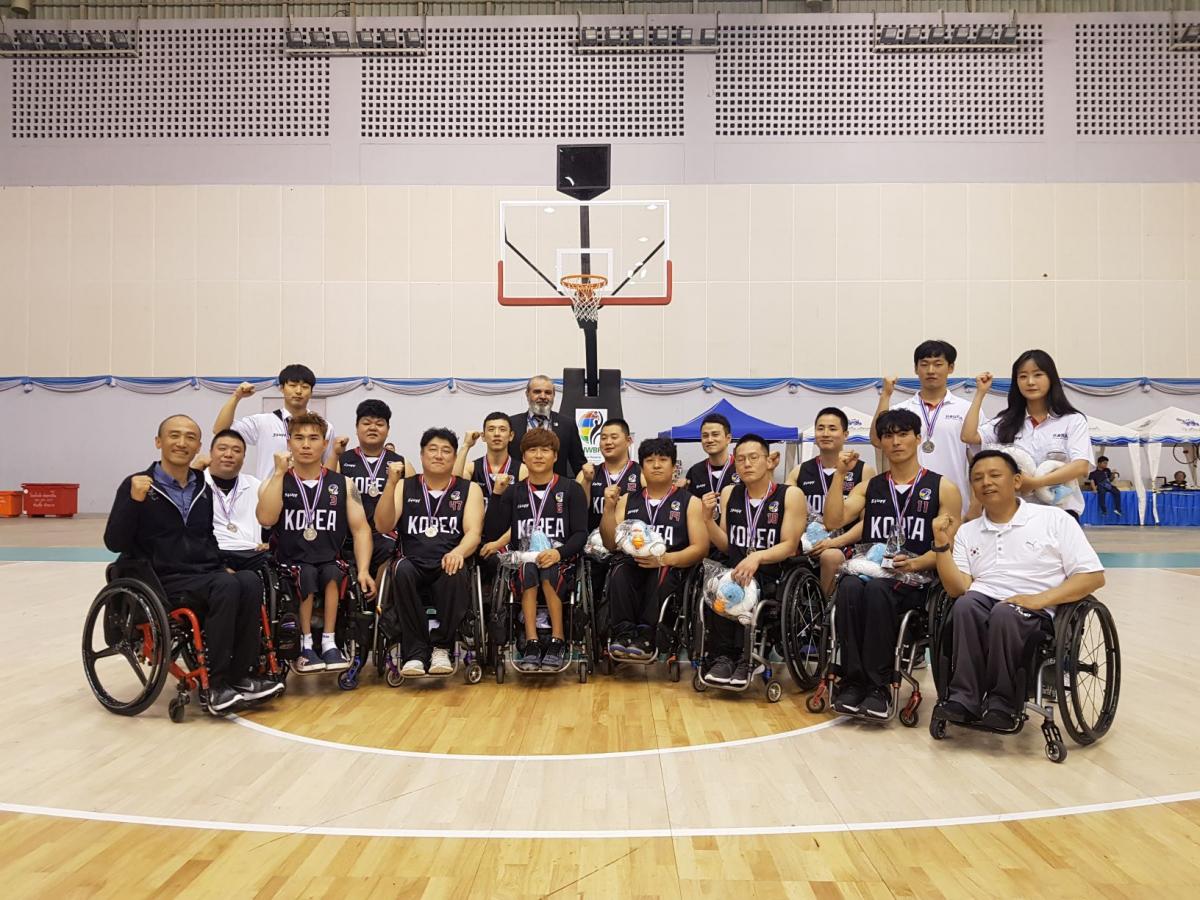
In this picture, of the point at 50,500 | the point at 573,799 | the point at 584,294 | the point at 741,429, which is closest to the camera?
the point at 573,799

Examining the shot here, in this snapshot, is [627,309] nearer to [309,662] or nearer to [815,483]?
[815,483]

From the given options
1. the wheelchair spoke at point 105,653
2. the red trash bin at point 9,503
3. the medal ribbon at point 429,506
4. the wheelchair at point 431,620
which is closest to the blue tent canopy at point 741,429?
the medal ribbon at point 429,506

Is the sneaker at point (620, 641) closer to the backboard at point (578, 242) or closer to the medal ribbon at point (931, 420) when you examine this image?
the medal ribbon at point (931, 420)

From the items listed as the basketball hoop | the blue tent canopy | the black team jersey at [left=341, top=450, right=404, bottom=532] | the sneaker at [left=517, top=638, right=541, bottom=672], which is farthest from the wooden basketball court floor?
the blue tent canopy

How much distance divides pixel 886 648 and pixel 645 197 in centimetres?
1094

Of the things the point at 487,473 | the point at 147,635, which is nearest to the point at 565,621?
the point at 487,473

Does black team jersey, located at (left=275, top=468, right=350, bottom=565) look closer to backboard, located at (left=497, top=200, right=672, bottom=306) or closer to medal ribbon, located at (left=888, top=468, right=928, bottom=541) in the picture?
medal ribbon, located at (left=888, top=468, right=928, bottom=541)

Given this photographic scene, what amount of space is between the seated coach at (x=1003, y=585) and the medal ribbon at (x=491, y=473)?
208cm

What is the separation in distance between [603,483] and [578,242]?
944cm

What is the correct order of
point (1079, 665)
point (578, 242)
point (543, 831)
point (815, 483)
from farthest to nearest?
point (578, 242)
point (815, 483)
point (1079, 665)
point (543, 831)

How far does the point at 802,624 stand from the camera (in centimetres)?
384

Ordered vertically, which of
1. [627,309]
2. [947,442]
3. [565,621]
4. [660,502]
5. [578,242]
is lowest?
[565,621]

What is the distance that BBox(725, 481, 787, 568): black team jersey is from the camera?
3850mm

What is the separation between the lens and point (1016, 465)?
328 centimetres
